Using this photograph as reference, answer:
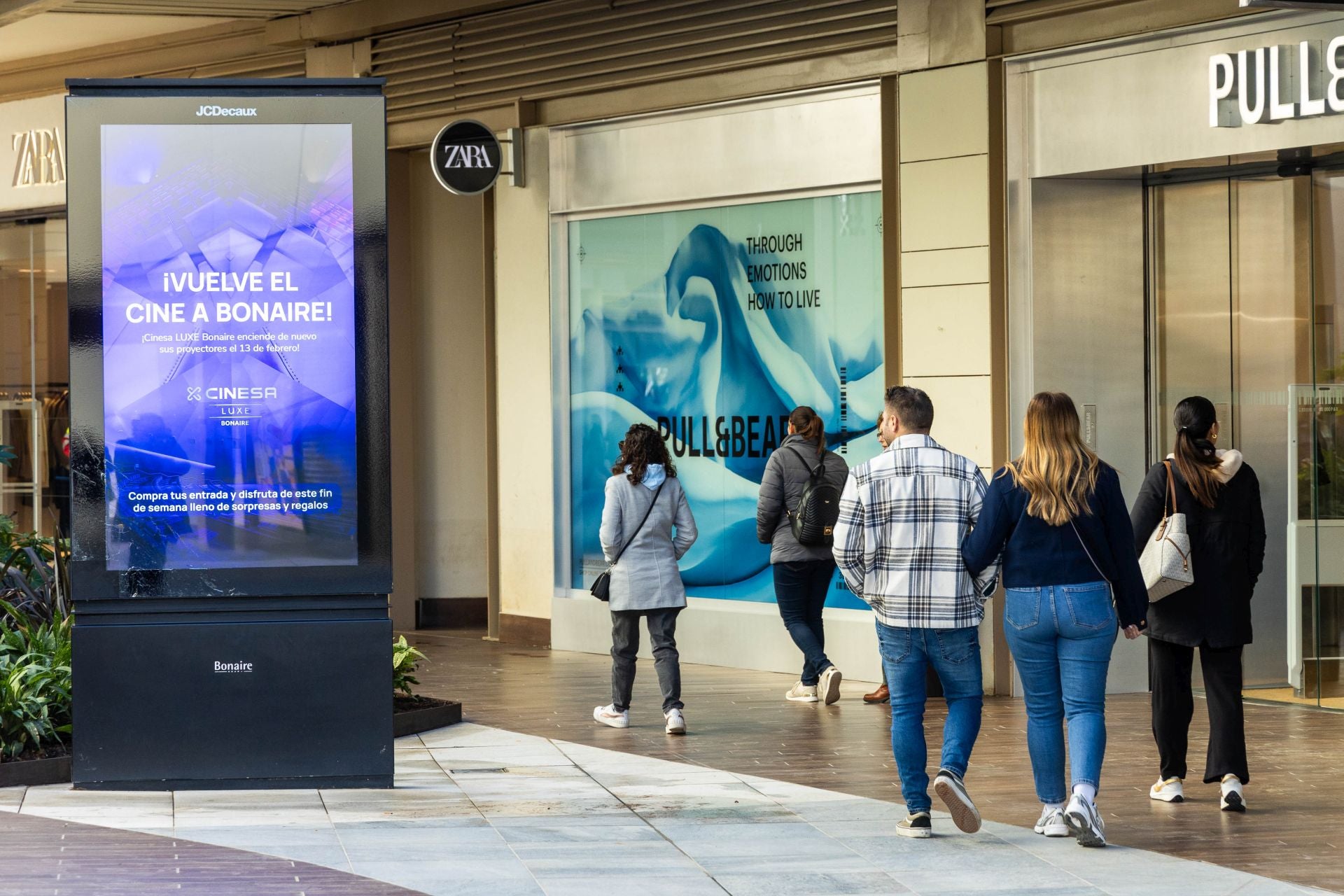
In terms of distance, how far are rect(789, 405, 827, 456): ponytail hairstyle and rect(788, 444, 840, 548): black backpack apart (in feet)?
1.02

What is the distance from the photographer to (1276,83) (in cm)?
1012

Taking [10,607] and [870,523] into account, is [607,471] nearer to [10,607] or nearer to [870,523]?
[10,607]

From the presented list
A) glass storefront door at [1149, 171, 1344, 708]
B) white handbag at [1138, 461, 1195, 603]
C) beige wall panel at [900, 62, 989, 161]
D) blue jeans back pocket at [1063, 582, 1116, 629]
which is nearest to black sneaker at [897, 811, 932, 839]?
blue jeans back pocket at [1063, 582, 1116, 629]

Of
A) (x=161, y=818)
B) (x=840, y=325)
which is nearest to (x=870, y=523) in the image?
(x=161, y=818)

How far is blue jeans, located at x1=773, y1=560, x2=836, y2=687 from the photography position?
11.0m

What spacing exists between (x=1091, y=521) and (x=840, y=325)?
586 centimetres

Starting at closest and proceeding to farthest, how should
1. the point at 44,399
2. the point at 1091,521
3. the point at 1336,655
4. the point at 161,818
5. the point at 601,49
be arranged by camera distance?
the point at 1091,521 < the point at 161,818 < the point at 1336,655 < the point at 601,49 < the point at 44,399

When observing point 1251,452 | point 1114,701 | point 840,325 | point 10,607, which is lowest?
point 1114,701

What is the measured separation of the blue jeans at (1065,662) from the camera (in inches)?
271

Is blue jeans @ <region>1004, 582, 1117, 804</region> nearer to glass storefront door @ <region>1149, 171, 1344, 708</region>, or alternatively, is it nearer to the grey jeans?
the grey jeans

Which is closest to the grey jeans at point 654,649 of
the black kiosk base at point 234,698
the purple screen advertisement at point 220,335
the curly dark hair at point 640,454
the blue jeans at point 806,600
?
the curly dark hair at point 640,454

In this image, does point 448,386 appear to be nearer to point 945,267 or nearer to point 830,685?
point 945,267

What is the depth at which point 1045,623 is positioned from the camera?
6891 millimetres

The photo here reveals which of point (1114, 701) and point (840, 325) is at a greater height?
point (840, 325)
